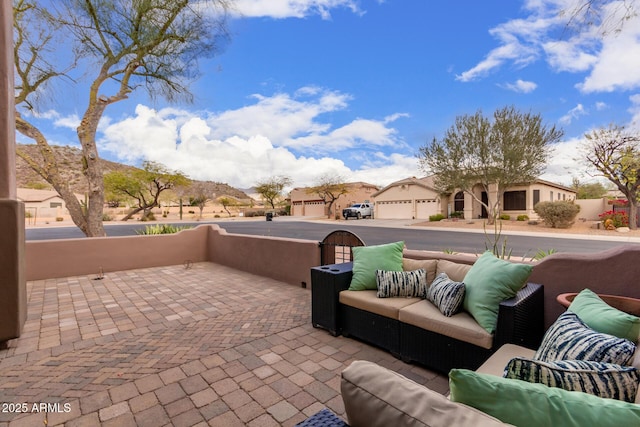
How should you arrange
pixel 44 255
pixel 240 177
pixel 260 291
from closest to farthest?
1. pixel 260 291
2. pixel 44 255
3. pixel 240 177

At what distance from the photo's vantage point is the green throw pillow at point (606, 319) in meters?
1.54

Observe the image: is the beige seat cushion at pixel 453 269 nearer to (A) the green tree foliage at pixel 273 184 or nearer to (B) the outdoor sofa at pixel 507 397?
(B) the outdoor sofa at pixel 507 397

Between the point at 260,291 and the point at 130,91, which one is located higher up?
the point at 130,91

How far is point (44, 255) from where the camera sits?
616cm

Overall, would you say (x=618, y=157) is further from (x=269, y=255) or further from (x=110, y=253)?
(x=110, y=253)

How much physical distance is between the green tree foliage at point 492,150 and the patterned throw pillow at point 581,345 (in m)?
13.9

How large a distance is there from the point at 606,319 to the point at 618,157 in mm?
18745

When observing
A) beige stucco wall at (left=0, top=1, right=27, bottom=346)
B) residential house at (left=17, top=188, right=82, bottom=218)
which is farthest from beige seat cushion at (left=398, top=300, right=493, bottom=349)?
residential house at (left=17, top=188, right=82, bottom=218)

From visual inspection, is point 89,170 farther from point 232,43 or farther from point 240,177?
point 240,177

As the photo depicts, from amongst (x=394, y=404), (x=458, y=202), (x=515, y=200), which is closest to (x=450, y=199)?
(x=458, y=202)

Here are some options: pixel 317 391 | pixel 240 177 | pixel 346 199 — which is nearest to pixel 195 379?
pixel 317 391

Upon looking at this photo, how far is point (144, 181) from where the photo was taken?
1121 inches

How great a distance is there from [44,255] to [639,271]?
904 cm

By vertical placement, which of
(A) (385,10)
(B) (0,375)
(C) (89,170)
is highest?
(A) (385,10)
